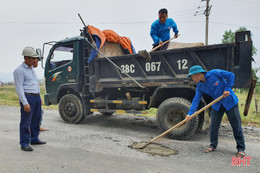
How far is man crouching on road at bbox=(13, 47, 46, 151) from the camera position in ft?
10.9

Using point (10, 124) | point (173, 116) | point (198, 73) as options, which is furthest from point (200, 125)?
point (10, 124)

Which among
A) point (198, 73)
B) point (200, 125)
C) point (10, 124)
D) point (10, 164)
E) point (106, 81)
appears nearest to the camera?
point (10, 164)

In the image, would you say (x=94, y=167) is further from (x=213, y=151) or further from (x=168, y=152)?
(x=213, y=151)

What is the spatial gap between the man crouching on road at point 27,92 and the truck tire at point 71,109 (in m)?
1.95

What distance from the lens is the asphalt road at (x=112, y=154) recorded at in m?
2.77

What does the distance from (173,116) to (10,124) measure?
475 centimetres

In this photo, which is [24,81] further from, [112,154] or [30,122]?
[112,154]

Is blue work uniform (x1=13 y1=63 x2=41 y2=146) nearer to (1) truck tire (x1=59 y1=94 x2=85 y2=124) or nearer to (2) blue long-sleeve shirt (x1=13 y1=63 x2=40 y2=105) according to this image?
(2) blue long-sleeve shirt (x1=13 y1=63 x2=40 y2=105)

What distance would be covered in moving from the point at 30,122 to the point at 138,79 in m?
2.56

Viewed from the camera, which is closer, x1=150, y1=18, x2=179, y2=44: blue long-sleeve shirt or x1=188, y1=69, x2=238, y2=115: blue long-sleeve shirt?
x1=188, y1=69, x2=238, y2=115: blue long-sleeve shirt

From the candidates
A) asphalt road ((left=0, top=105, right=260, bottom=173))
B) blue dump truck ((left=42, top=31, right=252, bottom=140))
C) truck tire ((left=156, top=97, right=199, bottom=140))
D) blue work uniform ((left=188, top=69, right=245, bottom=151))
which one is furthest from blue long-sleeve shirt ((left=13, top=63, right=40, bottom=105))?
blue work uniform ((left=188, top=69, right=245, bottom=151))

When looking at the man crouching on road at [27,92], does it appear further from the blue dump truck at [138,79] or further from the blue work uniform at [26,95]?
the blue dump truck at [138,79]

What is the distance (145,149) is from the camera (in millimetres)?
3586

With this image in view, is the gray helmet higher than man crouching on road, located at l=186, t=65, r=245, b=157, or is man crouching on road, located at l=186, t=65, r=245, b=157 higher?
the gray helmet
